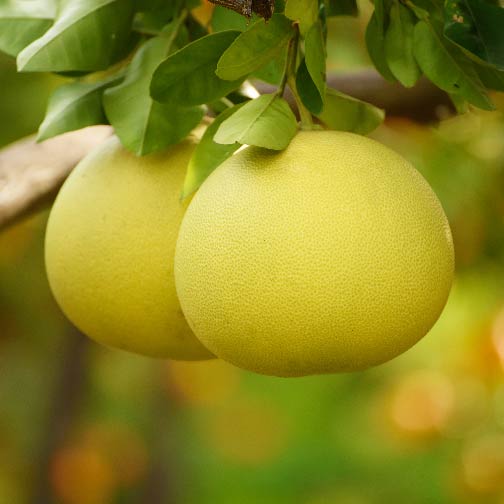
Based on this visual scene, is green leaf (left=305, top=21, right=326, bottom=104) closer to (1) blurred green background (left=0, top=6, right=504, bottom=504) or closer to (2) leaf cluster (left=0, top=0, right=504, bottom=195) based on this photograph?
(2) leaf cluster (left=0, top=0, right=504, bottom=195)

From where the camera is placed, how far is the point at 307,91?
0.75 m

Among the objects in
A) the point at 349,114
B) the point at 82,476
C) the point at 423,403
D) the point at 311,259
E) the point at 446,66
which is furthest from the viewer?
the point at 82,476

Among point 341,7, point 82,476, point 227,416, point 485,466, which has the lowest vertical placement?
point 227,416

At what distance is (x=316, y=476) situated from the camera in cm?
342

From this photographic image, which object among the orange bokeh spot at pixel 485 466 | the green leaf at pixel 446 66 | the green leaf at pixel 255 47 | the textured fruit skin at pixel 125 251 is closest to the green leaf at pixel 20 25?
the textured fruit skin at pixel 125 251

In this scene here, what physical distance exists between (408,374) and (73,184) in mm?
2627

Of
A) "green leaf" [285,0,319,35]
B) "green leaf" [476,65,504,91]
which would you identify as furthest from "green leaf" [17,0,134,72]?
"green leaf" [476,65,504,91]

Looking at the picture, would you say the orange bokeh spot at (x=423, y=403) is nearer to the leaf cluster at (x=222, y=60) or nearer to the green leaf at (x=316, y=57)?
the leaf cluster at (x=222, y=60)

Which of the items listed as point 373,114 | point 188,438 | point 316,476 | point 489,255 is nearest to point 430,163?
point 489,255

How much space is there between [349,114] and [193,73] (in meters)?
0.17

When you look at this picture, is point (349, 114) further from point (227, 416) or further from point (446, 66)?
point (227, 416)

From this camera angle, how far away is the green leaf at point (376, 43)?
0.79m

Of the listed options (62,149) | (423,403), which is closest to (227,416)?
(423,403)

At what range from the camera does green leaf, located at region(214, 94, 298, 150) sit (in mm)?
682
